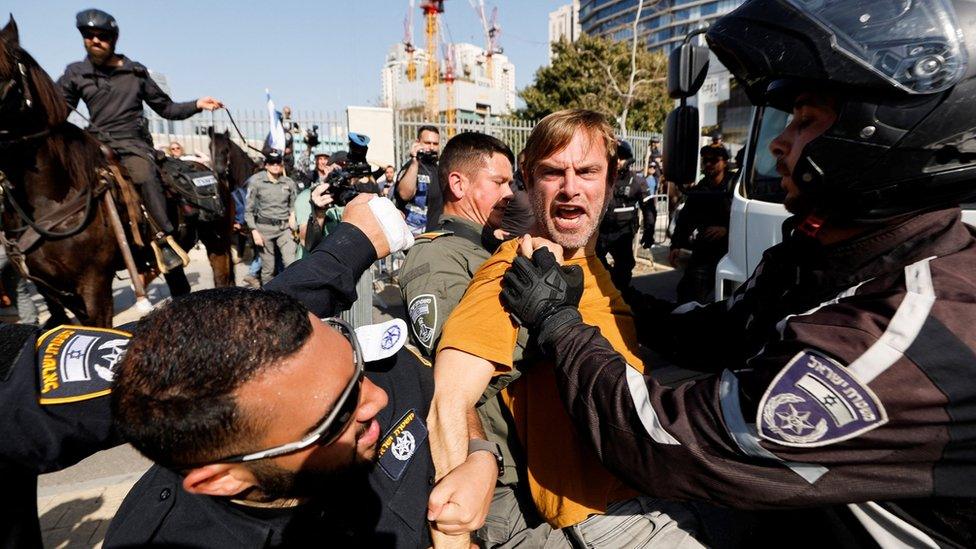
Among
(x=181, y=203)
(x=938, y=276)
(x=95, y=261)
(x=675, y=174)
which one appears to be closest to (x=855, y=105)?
(x=938, y=276)

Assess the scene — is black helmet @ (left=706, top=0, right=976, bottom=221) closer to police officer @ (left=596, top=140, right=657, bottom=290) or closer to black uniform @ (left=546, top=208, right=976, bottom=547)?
black uniform @ (left=546, top=208, right=976, bottom=547)

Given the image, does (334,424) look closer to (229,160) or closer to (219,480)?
(219,480)

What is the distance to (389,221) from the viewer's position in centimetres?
178

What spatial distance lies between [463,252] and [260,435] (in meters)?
1.48

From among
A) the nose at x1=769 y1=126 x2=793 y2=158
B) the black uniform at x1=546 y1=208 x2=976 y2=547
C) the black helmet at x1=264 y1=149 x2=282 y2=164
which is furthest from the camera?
the black helmet at x1=264 y1=149 x2=282 y2=164

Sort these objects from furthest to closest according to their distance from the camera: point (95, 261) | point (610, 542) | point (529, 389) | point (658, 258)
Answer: point (658, 258), point (95, 261), point (529, 389), point (610, 542)

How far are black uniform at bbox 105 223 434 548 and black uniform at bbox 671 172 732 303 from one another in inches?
153

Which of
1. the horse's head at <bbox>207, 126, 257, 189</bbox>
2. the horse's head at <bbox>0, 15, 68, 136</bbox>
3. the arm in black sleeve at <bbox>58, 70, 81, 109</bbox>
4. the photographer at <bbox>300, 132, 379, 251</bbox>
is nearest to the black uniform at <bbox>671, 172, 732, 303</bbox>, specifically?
the photographer at <bbox>300, 132, 379, 251</bbox>

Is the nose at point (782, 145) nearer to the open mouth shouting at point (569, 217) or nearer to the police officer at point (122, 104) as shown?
the open mouth shouting at point (569, 217)

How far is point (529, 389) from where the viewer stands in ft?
5.36

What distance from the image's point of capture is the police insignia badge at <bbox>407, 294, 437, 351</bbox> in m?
2.01

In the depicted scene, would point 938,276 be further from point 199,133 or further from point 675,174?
point 199,133

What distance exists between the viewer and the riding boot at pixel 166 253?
4906 mm

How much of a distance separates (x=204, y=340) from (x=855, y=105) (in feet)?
4.90
